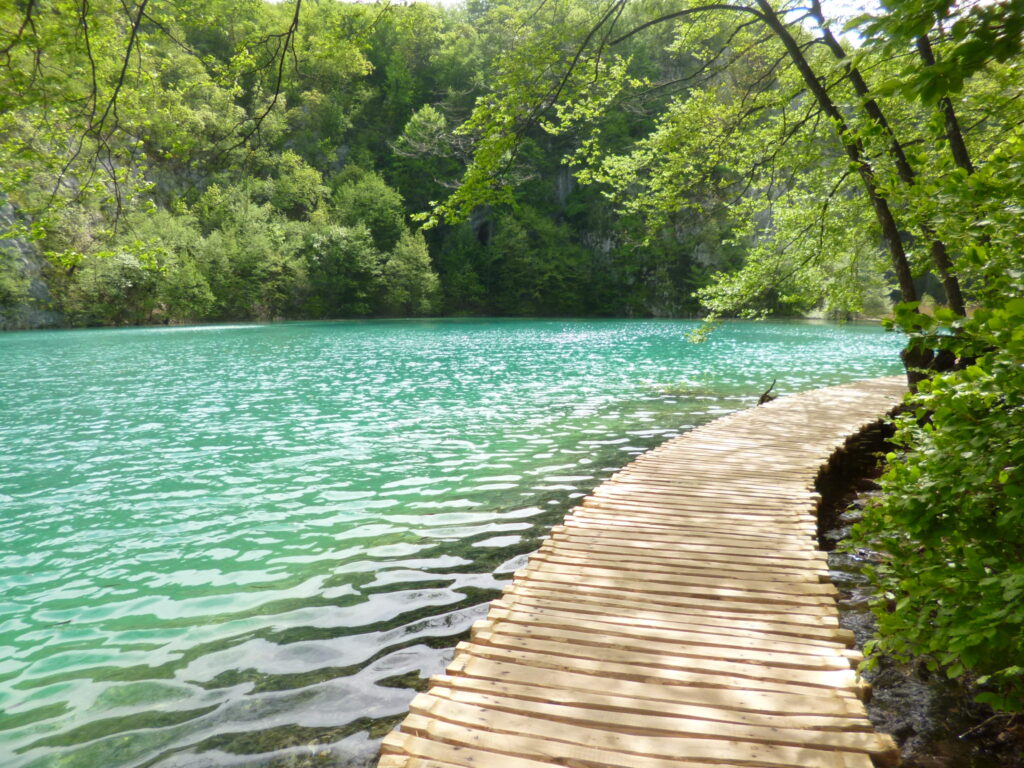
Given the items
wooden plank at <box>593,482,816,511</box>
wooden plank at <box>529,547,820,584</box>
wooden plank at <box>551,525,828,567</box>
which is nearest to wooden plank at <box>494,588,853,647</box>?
wooden plank at <box>529,547,820,584</box>

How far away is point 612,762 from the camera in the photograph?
2.78 metres

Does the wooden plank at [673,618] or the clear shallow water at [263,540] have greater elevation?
the wooden plank at [673,618]

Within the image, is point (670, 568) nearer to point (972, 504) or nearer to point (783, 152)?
point (972, 504)

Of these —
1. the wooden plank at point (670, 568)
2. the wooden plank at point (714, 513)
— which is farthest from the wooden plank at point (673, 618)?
the wooden plank at point (714, 513)

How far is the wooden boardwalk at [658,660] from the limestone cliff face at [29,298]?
174 feet

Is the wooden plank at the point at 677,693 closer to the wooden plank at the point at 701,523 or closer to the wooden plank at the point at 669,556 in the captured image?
the wooden plank at the point at 669,556

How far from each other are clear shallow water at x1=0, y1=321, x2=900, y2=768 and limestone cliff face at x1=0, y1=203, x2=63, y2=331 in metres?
33.1

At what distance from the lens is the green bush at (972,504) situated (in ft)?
6.88

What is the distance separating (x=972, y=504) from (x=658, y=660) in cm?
196

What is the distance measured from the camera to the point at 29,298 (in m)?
44.6

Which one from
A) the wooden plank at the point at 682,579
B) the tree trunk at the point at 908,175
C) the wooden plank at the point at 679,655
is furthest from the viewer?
the tree trunk at the point at 908,175

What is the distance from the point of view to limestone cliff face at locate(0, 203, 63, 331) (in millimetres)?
43406

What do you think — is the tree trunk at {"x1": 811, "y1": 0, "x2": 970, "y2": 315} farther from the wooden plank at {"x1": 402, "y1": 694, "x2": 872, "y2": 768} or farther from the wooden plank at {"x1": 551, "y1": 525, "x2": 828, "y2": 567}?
the wooden plank at {"x1": 402, "y1": 694, "x2": 872, "y2": 768}

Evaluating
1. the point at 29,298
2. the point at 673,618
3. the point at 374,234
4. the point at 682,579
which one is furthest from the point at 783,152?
the point at 374,234
